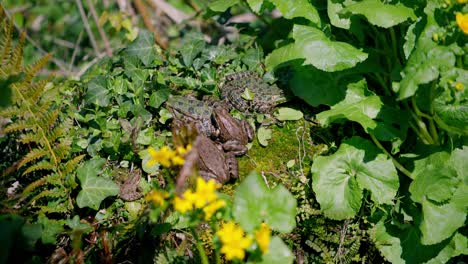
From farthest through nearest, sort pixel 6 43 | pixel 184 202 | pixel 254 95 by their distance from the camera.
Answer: pixel 254 95, pixel 6 43, pixel 184 202

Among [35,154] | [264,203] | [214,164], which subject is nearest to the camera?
[264,203]

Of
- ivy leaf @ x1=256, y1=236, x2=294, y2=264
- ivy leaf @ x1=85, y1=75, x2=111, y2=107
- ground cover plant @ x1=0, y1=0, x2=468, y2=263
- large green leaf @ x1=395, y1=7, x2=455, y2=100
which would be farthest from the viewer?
ivy leaf @ x1=85, y1=75, x2=111, y2=107

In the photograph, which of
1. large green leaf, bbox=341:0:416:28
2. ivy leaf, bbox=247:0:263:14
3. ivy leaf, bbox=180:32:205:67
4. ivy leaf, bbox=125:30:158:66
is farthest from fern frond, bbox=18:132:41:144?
large green leaf, bbox=341:0:416:28

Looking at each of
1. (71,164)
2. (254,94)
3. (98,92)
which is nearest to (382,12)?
(254,94)

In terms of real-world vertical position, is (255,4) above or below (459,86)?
above

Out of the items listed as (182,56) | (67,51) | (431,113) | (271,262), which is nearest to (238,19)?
(67,51)

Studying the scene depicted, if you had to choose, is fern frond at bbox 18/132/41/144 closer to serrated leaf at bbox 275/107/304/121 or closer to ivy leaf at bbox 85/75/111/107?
ivy leaf at bbox 85/75/111/107

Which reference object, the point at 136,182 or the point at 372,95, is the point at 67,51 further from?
the point at 372,95

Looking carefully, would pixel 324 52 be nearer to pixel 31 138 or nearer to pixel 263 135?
pixel 263 135
